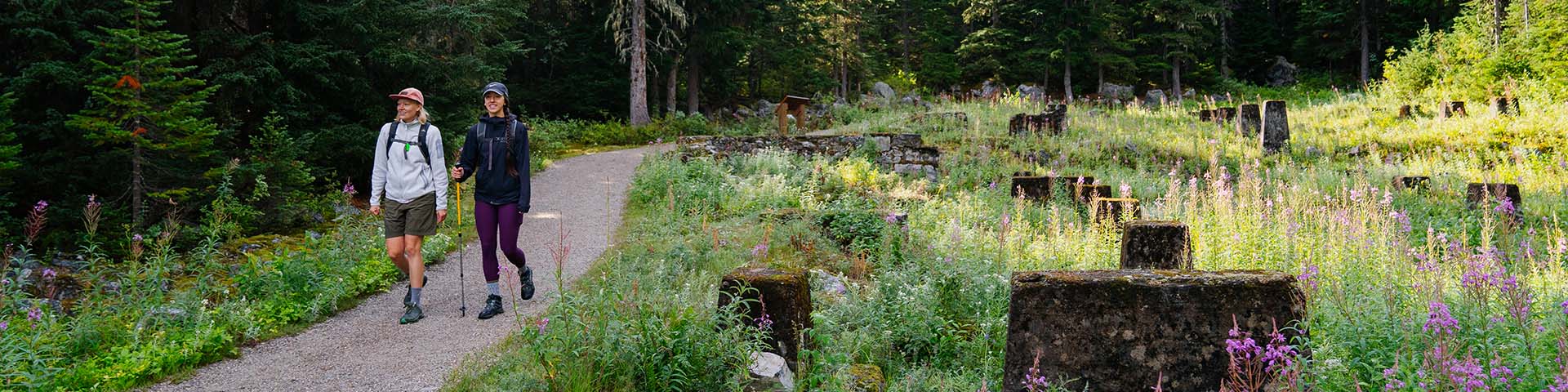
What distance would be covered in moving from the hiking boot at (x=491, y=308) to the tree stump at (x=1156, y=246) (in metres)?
4.43

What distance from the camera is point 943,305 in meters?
5.25

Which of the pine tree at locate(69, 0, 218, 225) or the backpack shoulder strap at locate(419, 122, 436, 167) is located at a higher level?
the pine tree at locate(69, 0, 218, 225)

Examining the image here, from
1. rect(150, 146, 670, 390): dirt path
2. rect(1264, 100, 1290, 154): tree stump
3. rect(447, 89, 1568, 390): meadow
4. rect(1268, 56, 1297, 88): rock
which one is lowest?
rect(150, 146, 670, 390): dirt path

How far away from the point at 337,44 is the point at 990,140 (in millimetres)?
12847

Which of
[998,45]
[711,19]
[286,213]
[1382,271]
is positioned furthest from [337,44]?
[998,45]

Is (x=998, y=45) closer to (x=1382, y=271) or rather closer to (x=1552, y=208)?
(x=1552, y=208)

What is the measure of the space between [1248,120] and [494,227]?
17364 mm

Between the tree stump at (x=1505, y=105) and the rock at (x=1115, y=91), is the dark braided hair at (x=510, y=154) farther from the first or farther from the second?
the rock at (x=1115, y=91)

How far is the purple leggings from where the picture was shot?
18.6 ft

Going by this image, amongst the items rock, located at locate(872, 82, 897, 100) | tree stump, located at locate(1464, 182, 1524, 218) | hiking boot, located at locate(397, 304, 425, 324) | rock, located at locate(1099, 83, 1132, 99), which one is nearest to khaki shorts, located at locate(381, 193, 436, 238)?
hiking boot, located at locate(397, 304, 425, 324)

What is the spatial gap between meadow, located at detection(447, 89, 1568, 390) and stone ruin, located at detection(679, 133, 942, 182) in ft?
1.81

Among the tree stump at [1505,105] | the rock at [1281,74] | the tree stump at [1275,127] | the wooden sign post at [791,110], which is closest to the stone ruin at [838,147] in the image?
the wooden sign post at [791,110]

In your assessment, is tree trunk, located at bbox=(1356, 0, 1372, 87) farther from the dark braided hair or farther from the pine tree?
the pine tree

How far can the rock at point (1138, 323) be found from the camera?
9.98 feet
